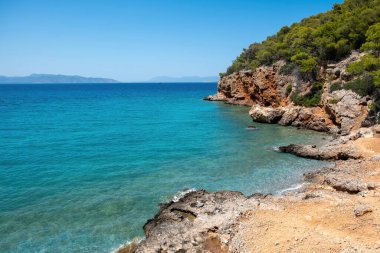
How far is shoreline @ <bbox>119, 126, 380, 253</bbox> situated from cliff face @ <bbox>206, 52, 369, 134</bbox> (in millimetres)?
17205

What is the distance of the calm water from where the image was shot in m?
17.6

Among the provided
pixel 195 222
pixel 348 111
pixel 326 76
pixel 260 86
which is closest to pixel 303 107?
pixel 326 76

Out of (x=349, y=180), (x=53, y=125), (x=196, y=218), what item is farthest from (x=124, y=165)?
(x=53, y=125)

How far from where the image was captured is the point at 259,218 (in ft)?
53.1

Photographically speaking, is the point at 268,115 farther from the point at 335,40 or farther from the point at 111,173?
the point at 111,173

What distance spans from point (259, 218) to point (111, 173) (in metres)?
14.3

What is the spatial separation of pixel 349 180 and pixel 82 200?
1759 cm

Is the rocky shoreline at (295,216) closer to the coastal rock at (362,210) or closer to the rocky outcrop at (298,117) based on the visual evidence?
the coastal rock at (362,210)

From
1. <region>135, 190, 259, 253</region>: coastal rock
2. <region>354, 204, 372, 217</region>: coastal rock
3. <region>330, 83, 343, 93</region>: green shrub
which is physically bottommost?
<region>135, 190, 259, 253</region>: coastal rock

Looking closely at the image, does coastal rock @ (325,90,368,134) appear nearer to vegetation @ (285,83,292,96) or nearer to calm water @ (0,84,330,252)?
calm water @ (0,84,330,252)

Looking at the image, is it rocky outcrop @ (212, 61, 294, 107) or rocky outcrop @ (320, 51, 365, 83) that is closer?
rocky outcrop @ (320, 51, 365, 83)

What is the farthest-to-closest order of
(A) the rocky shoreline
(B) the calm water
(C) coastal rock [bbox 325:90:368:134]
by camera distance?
(C) coastal rock [bbox 325:90:368:134] → (B) the calm water → (A) the rocky shoreline

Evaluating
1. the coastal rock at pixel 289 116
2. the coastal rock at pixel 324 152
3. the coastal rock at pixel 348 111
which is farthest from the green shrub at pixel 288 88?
the coastal rock at pixel 324 152

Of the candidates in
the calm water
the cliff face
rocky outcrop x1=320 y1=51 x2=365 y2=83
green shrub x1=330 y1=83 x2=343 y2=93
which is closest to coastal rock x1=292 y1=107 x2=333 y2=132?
the cliff face
